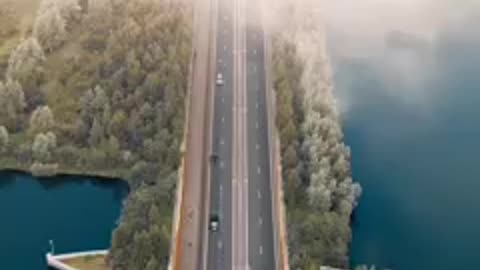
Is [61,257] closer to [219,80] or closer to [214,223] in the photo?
[214,223]

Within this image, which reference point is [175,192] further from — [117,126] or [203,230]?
[117,126]

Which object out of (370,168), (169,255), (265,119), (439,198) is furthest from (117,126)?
(439,198)

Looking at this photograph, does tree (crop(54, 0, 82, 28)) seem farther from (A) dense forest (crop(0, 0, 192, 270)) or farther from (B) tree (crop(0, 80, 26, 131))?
(B) tree (crop(0, 80, 26, 131))

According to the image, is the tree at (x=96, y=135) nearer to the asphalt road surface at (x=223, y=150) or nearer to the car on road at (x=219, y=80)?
the asphalt road surface at (x=223, y=150)

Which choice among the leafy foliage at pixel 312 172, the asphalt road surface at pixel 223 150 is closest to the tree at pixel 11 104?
the asphalt road surface at pixel 223 150

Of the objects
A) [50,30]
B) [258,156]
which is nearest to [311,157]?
[258,156]
